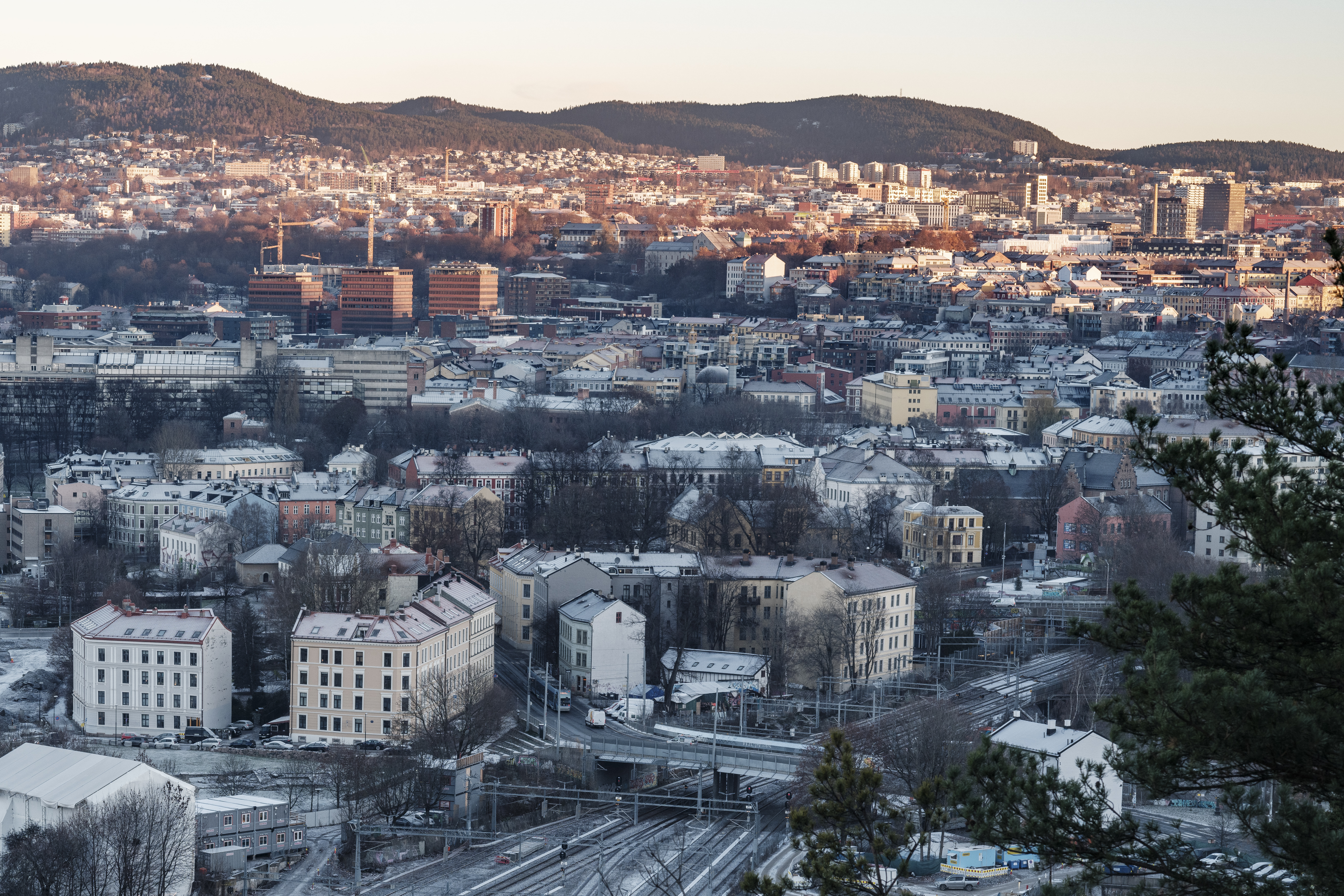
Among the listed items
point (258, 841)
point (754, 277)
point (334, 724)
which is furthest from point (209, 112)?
point (258, 841)

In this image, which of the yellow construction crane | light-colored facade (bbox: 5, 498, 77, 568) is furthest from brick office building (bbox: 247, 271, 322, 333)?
light-colored facade (bbox: 5, 498, 77, 568)

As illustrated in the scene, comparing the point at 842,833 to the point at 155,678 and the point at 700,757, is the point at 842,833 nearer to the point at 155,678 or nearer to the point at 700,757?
the point at 700,757

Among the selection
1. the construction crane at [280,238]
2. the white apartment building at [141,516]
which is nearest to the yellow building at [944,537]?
the white apartment building at [141,516]

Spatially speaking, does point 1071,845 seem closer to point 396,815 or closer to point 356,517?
point 396,815

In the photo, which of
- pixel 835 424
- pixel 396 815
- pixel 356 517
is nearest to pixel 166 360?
pixel 835 424

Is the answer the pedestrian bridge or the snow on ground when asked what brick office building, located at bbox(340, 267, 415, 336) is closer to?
the snow on ground

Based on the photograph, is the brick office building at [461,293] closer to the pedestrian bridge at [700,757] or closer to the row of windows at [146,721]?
the row of windows at [146,721]
